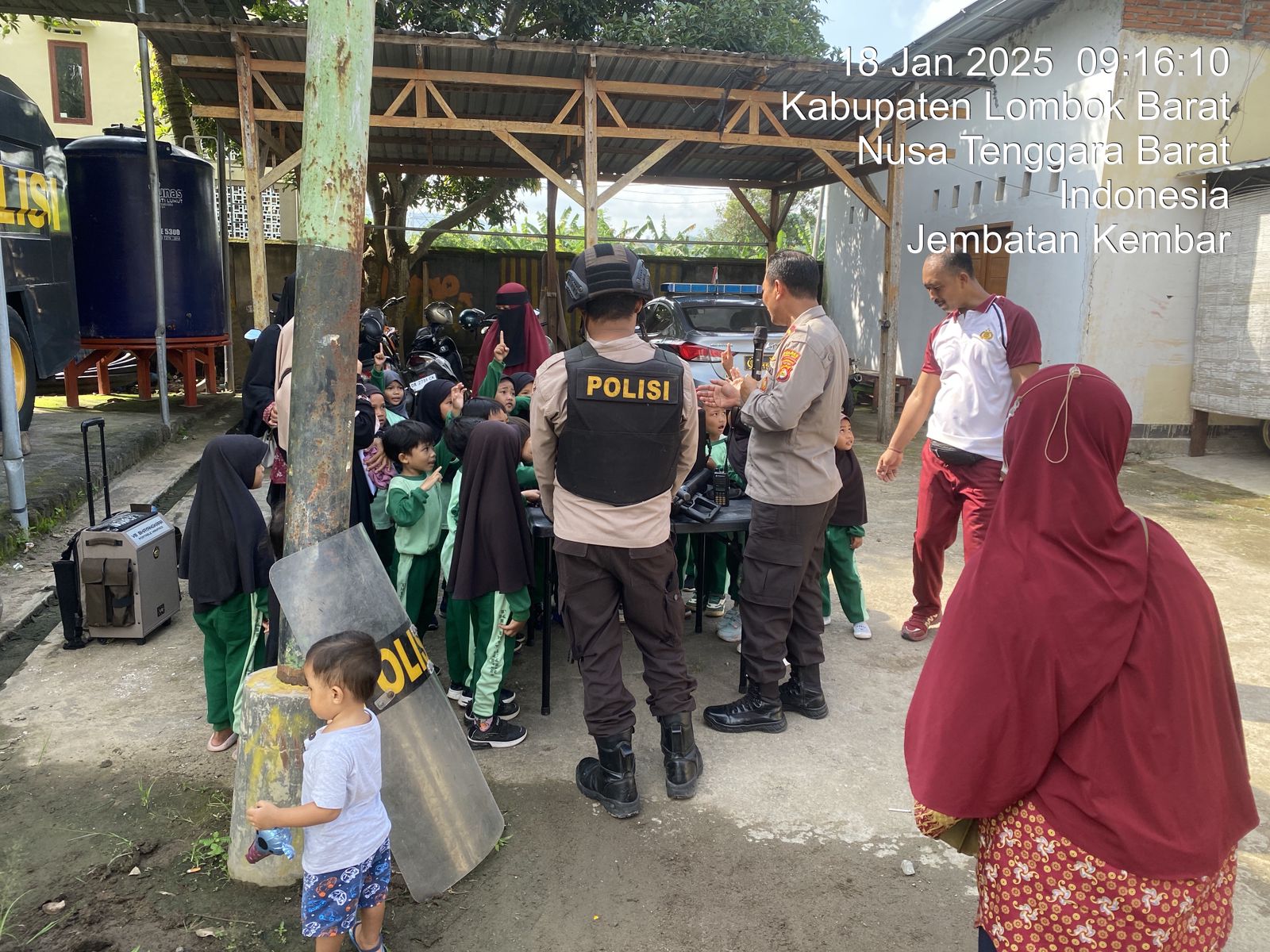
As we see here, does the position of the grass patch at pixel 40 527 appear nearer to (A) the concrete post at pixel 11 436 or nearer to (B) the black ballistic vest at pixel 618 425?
(A) the concrete post at pixel 11 436

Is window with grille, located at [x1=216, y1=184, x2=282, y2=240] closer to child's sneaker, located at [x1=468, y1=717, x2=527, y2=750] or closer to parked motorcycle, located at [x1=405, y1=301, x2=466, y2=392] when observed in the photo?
parked motorcycle, located at [x1=405, y1=301, x2=466, y2=392]

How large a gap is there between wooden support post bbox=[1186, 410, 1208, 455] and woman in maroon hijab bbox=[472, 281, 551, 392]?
744 centimetres

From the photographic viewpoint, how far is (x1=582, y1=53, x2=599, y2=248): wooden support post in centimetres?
891

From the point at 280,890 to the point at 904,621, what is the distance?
3.45 m

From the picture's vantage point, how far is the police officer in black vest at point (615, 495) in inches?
120

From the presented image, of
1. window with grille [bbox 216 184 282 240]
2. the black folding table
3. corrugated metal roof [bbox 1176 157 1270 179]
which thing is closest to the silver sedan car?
corrugated metal roof [bbox 1176 157 1270 179]

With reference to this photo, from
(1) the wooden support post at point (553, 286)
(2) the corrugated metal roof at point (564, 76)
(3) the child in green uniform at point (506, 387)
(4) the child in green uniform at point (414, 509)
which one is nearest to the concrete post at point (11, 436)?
(3) the child in green uniform at point (506, 387)

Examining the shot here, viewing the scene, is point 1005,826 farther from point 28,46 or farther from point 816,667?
point 28,46

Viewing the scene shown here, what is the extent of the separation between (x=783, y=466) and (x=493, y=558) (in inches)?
47.7

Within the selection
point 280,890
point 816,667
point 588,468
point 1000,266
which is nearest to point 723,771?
point 816,667

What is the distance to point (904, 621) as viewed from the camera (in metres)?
5.00

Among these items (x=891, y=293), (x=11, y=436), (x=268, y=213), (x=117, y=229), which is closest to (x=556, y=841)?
(x=11, y=436)

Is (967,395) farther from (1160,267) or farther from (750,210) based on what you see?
(750,210)

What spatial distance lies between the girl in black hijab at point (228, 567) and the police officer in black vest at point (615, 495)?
1.14m
